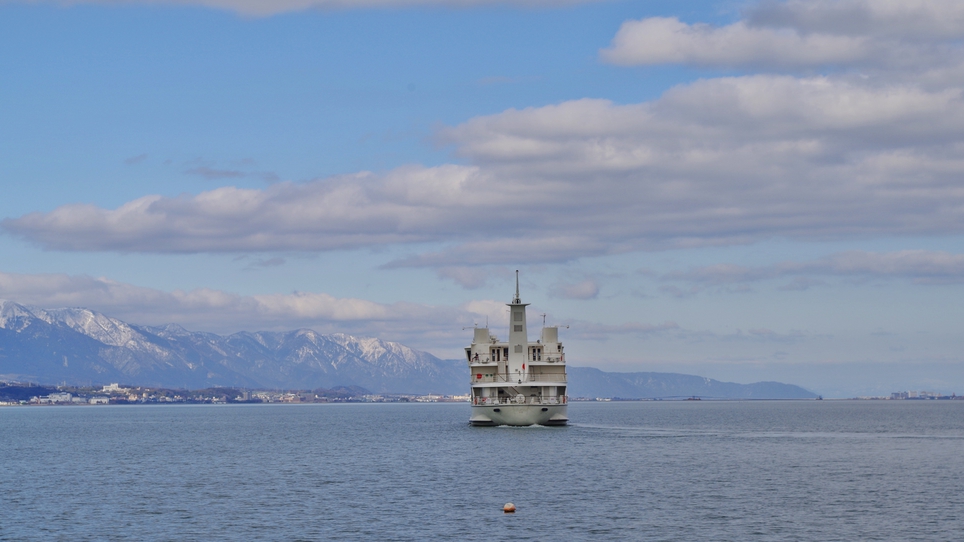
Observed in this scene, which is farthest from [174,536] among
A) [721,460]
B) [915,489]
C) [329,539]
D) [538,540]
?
[721,460]

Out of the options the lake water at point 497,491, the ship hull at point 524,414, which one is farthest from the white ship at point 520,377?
the lake water at point 497,491

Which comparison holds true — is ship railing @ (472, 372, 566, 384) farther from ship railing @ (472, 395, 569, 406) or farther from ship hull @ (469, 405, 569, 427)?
ship hull @ (469, 405, 569, 427)

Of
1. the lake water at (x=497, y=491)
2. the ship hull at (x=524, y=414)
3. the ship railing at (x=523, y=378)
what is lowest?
the lake water at (x=497, y=491)

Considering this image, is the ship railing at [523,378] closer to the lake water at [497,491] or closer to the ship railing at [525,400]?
the ship railing at [525,400]

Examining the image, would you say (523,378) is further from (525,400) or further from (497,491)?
(497,491)

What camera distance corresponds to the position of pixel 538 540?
164 feet

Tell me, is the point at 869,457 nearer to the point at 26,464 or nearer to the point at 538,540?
the point at 538,540

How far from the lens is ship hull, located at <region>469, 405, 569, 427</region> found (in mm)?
119562

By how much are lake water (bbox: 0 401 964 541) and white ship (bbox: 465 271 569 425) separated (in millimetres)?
6475

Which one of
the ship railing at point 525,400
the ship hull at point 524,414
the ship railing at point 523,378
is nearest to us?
the ship railing at point 525,400

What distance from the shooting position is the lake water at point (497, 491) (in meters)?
53.2

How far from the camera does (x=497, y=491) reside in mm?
67688

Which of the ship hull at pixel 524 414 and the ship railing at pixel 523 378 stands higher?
the ship railing at pixel 523 378

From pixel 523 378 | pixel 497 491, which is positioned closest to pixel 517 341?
pixel 523 378
